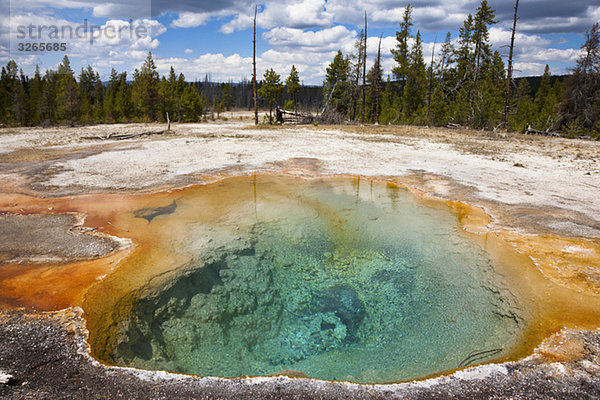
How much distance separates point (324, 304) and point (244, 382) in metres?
2.06

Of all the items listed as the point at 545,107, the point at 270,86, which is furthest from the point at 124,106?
the point at 545,107

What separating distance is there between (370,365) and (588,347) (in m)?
2.38

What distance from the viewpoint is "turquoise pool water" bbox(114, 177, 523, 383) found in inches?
157

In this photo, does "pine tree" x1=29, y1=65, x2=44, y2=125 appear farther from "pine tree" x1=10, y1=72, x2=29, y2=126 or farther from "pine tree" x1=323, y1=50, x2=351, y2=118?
"pine tree" x1=323, y1=50, x2=351, y2=118

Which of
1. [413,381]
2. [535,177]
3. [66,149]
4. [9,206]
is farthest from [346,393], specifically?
[66,149]

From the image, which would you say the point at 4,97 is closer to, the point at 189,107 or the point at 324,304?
the point at 189,107

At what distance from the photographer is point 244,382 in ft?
10.6

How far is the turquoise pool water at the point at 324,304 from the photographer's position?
400 cm

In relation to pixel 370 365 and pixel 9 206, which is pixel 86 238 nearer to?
pixel 9 206

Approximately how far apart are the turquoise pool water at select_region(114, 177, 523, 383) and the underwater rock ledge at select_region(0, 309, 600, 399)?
46 centimetres

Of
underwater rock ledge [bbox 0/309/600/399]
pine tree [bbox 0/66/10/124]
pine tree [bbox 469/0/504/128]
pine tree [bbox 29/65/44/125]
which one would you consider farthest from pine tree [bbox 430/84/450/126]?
pine tree [bbox 0/66/10/124]

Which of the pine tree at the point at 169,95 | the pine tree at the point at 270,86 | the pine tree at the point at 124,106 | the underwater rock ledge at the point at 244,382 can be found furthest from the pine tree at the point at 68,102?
the underwater rock ledge at the point at 244,382

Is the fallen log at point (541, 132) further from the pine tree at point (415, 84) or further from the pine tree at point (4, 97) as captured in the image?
the pine tree at point (4, 97)

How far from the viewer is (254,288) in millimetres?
5383
